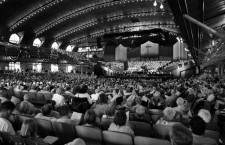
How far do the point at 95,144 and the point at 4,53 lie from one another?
39.8 metres

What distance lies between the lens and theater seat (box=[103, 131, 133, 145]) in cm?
355

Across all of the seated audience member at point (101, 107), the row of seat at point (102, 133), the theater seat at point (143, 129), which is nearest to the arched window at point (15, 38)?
the seated audience member at point (101, 107)

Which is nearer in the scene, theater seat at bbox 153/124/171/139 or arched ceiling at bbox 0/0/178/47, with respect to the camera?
theater seat at bbox 153/124/171/139

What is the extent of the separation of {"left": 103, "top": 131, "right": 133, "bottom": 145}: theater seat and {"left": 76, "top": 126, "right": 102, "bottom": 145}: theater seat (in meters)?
0.12

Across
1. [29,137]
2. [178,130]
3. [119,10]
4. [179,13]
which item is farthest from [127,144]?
[119,10]

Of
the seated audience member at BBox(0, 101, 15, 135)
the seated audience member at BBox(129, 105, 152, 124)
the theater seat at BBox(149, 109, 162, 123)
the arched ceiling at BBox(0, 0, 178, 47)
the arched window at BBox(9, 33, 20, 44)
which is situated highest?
the arched ceiling at BBox(0, 0, 178, 47)

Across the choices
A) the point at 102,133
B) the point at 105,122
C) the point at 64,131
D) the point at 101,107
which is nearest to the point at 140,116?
the point at 105,122

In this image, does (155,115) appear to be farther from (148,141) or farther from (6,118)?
(6,118)

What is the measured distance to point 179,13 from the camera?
213 inches

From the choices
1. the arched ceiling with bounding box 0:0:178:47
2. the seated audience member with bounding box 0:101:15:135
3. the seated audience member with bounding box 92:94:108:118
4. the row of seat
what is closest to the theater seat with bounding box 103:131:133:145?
the row of seat

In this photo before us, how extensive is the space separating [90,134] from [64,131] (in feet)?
2.28

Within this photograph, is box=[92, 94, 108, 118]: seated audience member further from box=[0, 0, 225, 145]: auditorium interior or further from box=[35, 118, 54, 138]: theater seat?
box=[35, 118, 54, 138]: theater seat

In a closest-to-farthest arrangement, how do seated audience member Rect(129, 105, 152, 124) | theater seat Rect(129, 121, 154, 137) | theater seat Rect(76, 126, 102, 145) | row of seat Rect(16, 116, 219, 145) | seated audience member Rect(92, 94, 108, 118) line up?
row of seat Rect(16, 116, 219, 145) < theater seat Rect(76, 126, 102, 145) < theater seat Rect(129, 121, 154, 137) < seated audience member Rect(129, 105, 152, 124) < seated audience member Rect(92, 94, 108, 118)

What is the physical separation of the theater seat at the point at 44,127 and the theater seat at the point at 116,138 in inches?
53.5
